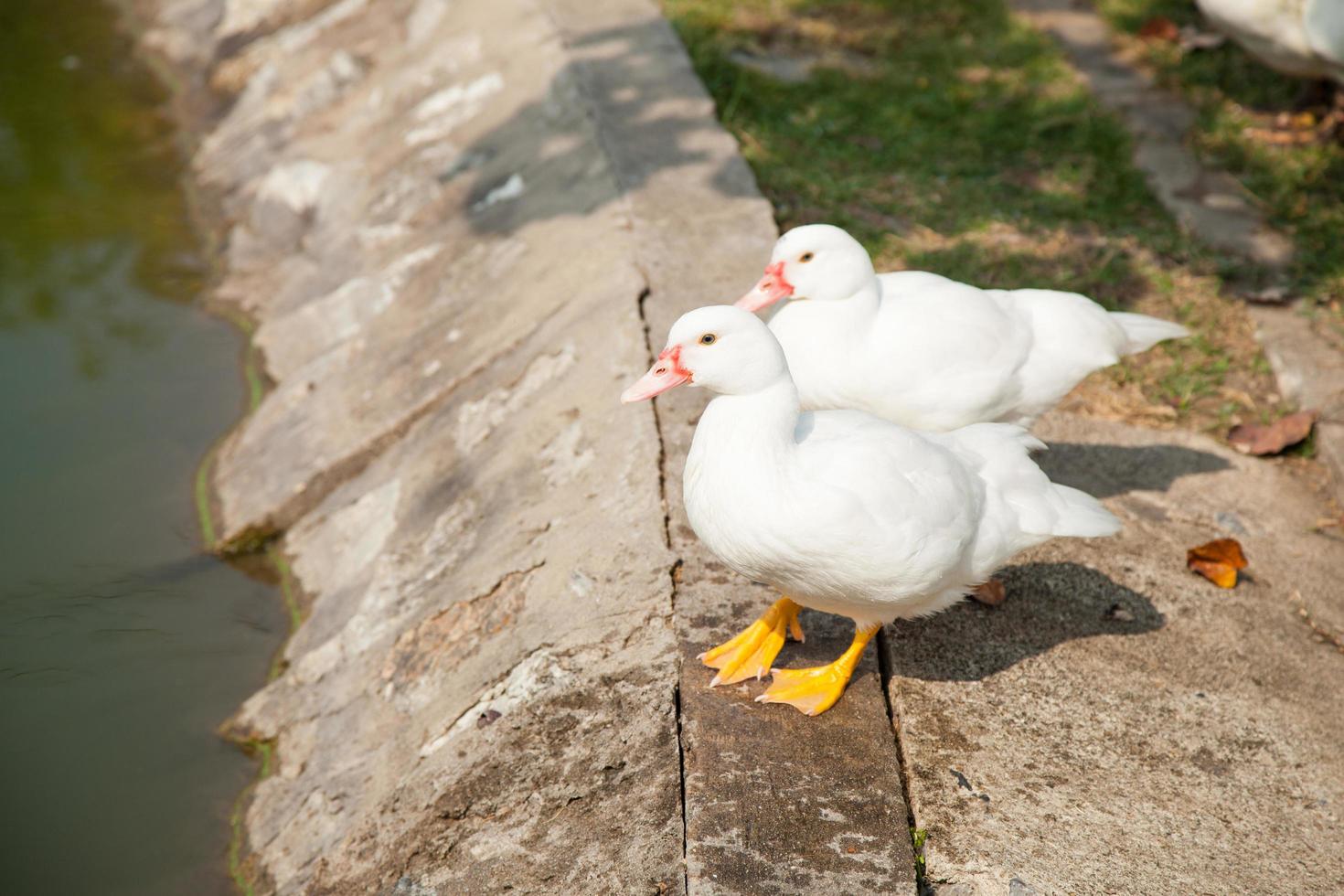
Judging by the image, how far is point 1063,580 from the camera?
11.7 ft

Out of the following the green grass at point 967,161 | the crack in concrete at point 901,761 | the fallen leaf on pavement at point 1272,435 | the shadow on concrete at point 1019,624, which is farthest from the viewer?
the green grass at point 967,161

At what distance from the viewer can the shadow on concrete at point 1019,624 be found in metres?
3.19

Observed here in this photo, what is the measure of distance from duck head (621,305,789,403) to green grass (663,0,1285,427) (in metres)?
2.45

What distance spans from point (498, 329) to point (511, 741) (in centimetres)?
215

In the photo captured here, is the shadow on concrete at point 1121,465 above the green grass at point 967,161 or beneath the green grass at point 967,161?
beneath

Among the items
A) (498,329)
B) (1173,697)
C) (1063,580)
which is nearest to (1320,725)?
(1173,697)

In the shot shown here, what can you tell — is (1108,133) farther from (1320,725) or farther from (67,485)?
(67,485)

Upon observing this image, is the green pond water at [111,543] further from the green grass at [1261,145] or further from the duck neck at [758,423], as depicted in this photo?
the green grass at [1261,145]

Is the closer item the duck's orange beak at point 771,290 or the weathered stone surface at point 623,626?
the weathered stone surface at point 623,626

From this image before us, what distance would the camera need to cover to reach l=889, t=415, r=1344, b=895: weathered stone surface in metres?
2.70

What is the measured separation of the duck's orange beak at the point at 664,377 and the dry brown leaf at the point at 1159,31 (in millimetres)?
6070

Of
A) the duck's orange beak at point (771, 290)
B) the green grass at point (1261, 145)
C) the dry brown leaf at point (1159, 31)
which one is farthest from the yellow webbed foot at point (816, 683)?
the dry brown leaf at point (1159, 31)

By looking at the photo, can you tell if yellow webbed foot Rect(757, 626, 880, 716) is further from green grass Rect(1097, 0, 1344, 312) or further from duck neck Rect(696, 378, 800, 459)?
green grass Rect(1097, 0, 1344, 312)

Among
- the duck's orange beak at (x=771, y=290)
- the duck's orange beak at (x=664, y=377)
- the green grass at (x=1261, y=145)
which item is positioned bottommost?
the green grass at (x=1261, y=145)
